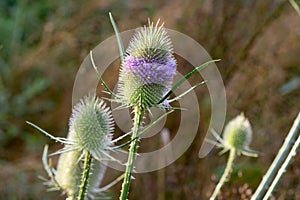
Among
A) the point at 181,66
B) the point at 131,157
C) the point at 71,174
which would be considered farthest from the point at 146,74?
the point at 181,66

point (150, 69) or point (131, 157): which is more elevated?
point (150, 69)

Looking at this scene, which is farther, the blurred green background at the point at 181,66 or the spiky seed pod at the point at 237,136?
the blurred green background at the point at 181,66

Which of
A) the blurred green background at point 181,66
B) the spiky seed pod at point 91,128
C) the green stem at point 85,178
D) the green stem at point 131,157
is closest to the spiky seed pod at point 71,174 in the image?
the spiky seed pod at point 91,128

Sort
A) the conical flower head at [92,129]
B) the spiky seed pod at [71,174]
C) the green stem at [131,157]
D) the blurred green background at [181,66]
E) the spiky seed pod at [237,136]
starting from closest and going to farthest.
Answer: the green stem at [131,157] < the conical flower head at [92,129] < the spiky seed pod at [71,174] < the spiky seed pod at [237,136] < the blurred green background at [181,66]

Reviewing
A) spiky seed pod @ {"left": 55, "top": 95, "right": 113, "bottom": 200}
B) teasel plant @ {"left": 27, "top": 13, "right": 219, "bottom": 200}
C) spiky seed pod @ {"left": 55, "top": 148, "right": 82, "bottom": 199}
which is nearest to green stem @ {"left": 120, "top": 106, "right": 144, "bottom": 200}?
teasel plant @ {"left": 27, "top": 13, "right": 219, "bottom": 200}

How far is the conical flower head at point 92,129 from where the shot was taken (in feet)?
3.00

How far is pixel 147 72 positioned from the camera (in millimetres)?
841

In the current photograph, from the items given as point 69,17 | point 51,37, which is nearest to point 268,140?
point 51,37

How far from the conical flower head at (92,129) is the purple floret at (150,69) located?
129mm

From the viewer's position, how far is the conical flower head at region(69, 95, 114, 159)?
91 centimetres

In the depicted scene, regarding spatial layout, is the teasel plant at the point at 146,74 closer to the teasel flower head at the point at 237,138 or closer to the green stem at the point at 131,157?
the green stem at the point at 131,157

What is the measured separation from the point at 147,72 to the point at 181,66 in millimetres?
1902

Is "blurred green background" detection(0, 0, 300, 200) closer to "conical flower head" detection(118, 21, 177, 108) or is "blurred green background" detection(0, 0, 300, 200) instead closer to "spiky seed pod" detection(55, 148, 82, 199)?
"spiky seed pod" detection(55, 148, 82, 199)

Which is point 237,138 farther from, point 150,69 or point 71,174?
point 150,69
